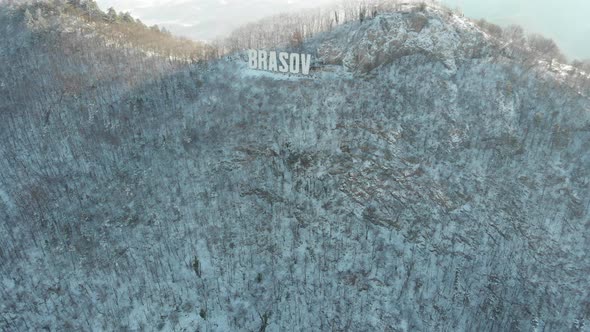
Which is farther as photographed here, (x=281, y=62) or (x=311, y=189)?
(x=281, y=62)

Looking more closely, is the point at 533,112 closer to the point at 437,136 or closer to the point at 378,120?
the point at 437,136

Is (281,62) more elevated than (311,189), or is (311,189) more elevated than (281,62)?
(281,62)

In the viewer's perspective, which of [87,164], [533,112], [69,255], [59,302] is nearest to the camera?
[59,302]

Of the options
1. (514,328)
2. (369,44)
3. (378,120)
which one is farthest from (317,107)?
(514,328)

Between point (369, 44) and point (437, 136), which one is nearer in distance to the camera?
point (437, 136)
